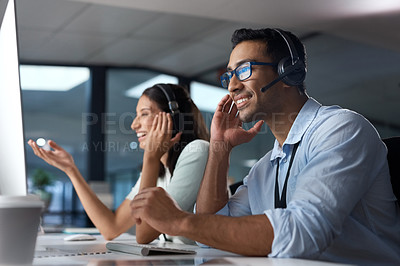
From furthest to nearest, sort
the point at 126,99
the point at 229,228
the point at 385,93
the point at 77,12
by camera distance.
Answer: the point at 126,99
the point at 385,93
the point at 77,12
the point at 229,228

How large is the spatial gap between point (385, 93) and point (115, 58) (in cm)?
346

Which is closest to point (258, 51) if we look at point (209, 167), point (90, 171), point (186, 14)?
point (209, 167)

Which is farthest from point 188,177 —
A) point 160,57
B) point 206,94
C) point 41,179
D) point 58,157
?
point 41,179

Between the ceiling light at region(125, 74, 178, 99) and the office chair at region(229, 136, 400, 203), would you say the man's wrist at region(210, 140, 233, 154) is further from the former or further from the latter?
the ceiling light at region(125, 74, 178, 99)

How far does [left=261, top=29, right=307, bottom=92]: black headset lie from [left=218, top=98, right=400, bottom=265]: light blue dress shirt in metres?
0.09

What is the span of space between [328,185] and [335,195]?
28 millimetres

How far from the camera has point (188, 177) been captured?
6.34ft

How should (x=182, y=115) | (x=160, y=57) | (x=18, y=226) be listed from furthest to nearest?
1. (x=160, y=57)
2. (x=182, y=115)
3. (x=18, y=226)

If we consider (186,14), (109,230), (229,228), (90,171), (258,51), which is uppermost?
(186,14)

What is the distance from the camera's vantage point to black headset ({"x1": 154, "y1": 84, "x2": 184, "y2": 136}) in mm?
2156

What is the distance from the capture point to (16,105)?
872 millimetres

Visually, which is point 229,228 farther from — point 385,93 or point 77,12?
point 385,93

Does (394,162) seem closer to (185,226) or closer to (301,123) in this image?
(301,123)

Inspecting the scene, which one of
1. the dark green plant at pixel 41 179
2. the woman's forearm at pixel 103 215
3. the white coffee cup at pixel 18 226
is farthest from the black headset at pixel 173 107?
the dark green plant at pixel 41 179
